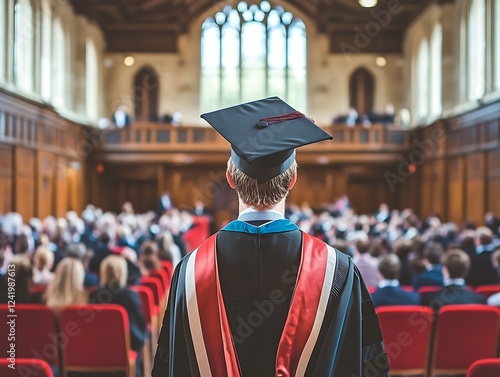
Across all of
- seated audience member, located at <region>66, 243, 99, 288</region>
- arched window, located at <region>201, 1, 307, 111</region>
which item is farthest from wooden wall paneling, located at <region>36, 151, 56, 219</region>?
seated audience member, located at <region>66, 243, 99, 288</region>

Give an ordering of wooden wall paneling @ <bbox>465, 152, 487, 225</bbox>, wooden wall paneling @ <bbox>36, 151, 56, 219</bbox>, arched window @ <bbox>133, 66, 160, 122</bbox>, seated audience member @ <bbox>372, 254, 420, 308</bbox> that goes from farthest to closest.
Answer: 1. arched window @ <bbox>133, 66, 160, 122</bbox>
2. wooden wall paneling @ <bbox>36, 151, 56, 219</bbox>
3. wooden wall paneling @ <bbox>465, 152, 487, 225</bbox>
4. seated audience member @ <bbox>372, 254, 420, 308</bbox>

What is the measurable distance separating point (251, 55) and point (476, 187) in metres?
11.0

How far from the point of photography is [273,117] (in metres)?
2.16

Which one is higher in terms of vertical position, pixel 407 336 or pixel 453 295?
pixel 453 295

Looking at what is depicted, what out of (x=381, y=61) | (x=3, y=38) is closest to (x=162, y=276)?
(x=3, y=38)

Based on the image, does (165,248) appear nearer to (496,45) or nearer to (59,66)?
(496,45)

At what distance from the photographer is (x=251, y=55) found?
23.2 m

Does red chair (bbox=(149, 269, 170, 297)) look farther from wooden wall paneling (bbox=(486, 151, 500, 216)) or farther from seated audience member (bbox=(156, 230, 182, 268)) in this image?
wooden wall paneling (bbox=(486, 151, 500, 216))

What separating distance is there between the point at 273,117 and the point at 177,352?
88cm

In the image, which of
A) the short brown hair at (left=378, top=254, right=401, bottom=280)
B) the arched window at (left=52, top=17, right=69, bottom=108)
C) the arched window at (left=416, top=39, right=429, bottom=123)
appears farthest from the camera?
the arched window at (left=416, top=39, right=429, bottom=123)

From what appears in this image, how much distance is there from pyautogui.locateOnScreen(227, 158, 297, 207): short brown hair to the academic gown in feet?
0.26

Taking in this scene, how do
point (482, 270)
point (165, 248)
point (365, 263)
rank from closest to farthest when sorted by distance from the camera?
1. point (365, 263)
2. point (482, 270)
3. point (165, 248)

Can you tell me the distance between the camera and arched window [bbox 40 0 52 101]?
1656 centimetres

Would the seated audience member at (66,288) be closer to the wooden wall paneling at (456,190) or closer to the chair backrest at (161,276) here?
the chair backrest at (161,276)
